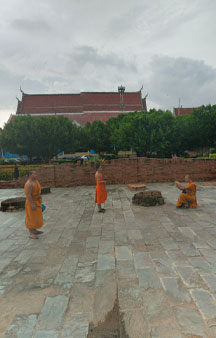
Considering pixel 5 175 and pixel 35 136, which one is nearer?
pixel 5 175

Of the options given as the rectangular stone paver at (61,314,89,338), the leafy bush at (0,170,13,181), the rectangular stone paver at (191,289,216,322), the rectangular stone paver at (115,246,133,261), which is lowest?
the rectangular stone paver at (61,314,89,338)

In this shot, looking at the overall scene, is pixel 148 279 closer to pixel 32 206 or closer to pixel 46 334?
pixel 46 334

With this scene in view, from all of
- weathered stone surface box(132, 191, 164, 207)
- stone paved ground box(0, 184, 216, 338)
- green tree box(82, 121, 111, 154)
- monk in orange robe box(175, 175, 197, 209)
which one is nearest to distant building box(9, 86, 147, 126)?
green tree box(82, 121, 111, 154)

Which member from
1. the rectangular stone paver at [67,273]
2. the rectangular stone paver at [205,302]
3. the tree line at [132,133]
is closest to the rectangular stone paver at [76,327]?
the rectangular stone paver at [67,273]

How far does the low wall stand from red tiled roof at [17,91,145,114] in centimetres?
4011

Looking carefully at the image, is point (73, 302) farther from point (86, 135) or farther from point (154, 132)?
point (86, 135)

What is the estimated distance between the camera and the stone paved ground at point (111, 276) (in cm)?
246

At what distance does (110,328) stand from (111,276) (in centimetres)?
98

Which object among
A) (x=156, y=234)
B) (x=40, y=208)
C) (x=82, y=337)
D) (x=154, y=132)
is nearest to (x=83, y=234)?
(x=40, y=208)

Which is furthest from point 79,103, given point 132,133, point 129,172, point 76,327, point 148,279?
point 76,327

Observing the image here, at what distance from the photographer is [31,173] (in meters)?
5.18

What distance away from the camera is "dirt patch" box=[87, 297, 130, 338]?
231 centimetres

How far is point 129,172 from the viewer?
44.3 feet

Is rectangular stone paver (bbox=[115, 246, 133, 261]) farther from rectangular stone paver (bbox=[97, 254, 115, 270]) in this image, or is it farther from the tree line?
the tree line
